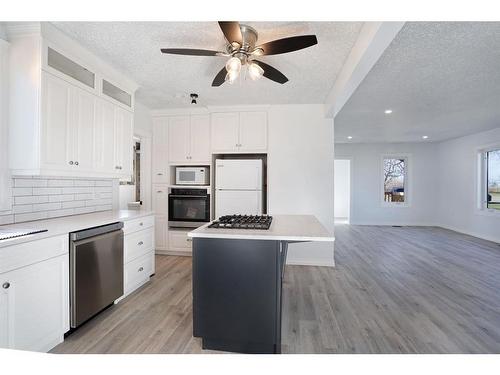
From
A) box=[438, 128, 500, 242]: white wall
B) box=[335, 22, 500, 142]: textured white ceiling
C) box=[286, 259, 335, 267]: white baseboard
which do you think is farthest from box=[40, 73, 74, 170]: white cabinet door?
box=[438, 128, 500, 242]: white wall

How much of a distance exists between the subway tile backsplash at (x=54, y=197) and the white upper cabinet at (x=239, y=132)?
1714mm

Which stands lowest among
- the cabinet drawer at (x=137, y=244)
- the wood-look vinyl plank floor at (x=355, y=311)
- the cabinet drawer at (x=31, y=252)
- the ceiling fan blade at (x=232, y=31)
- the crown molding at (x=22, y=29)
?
the wood-look vinyl plank floor at (x=355, y=311)

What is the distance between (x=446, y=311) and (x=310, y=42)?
9.04 ft

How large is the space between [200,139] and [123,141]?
A: 4.40ft

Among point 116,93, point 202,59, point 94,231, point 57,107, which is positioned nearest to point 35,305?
point 94,231

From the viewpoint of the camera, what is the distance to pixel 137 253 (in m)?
2.76

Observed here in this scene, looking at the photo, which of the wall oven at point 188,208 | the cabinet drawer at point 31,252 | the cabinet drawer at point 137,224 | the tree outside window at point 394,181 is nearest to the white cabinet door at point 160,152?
the wall oven at point 188,208

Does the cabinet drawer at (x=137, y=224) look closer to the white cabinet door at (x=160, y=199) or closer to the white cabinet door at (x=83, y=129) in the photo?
the white cabinet door at (x=83, y=129)

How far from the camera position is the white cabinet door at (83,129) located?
2.26 m

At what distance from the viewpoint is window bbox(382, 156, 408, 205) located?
7.57 metres

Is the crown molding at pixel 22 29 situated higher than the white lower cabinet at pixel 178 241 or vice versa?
the crown molding at pixel 22 29

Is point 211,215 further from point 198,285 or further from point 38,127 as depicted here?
point 38,127

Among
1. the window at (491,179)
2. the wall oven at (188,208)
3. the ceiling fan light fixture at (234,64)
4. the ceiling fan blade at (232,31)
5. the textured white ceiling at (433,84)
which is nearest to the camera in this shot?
the ceiling fan blade at (232,31)

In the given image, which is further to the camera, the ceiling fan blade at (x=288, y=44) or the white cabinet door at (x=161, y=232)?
the white cabinet door at (x=161, y=232)
